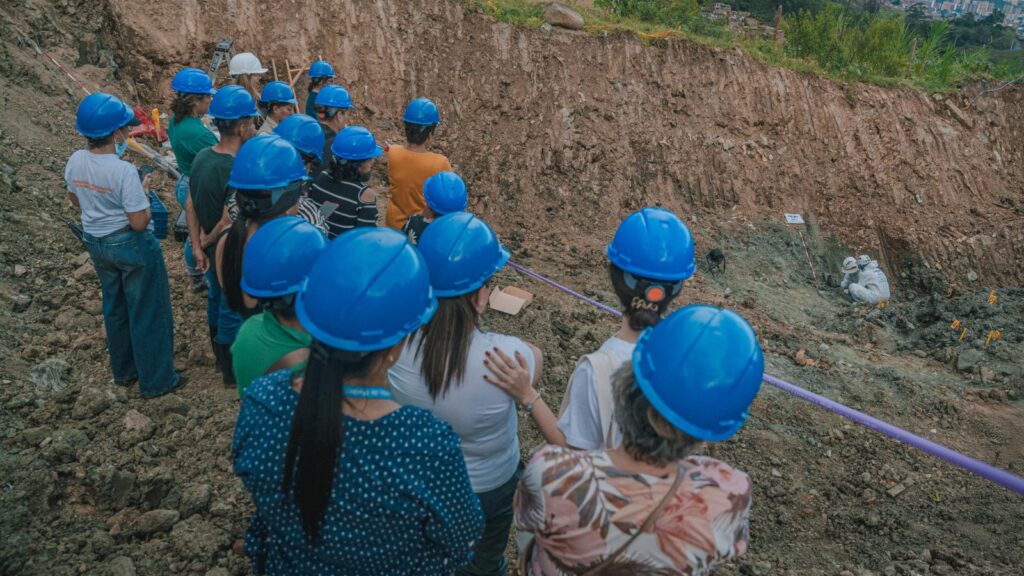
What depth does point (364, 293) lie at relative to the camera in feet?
5.41

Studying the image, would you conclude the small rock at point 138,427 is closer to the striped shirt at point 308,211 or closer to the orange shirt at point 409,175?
the striped shirt at point 308,211

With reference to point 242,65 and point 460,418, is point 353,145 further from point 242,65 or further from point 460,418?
point 242,65

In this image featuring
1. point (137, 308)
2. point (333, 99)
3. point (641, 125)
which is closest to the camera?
point (137, 308)

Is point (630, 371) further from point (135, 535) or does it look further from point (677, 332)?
point (135, 535)

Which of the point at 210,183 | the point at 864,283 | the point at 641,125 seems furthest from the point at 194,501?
the point at 864,283

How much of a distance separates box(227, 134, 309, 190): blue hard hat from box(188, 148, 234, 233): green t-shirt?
0.74 m

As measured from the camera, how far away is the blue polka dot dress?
1.62 m

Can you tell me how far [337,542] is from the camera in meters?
1.68

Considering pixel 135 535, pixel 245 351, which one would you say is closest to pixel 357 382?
pixel 245 351

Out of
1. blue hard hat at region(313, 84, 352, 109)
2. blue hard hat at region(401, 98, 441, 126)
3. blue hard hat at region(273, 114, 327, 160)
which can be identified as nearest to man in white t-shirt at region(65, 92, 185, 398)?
blue hard hat at region(273, 114, 327, 160)

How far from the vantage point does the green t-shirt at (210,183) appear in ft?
13.0

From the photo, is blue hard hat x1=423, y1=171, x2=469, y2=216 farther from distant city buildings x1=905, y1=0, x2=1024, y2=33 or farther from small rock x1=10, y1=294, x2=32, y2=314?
distant city buildings x1=905, y1=0, x2=1024, y2=33

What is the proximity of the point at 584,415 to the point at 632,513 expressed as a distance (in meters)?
0.64

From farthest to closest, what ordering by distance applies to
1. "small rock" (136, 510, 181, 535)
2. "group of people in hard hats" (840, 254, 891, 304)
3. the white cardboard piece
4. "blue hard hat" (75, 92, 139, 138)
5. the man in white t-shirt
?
1. "group of people in hard hats" (840, 254, 891, 304)
2. the white cardboard piece
3. the man in white t-shirt
4. "blue hard hat" (75, 92, 139, 138)
5. "small rock" (136, 510, 181, 535)
